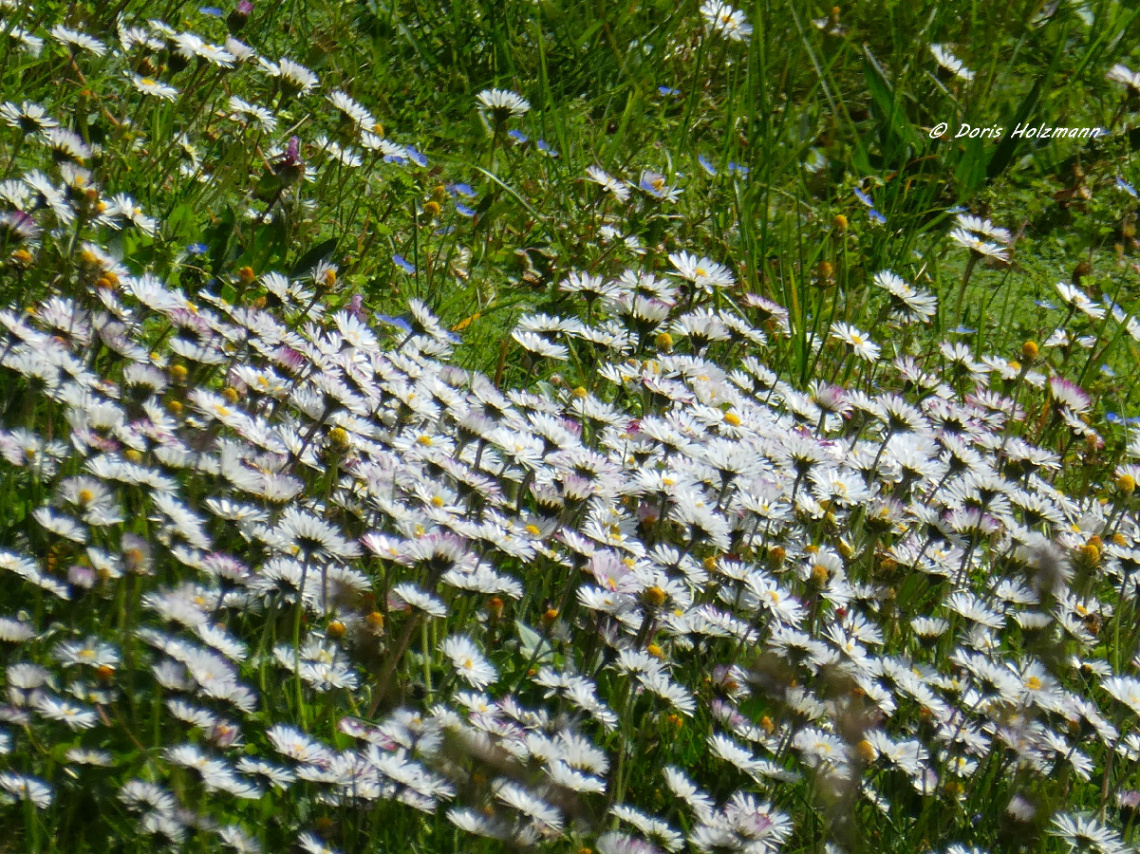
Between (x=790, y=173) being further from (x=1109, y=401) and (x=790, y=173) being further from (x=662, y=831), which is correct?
(x=662, y=831)

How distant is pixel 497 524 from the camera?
1.99 meters

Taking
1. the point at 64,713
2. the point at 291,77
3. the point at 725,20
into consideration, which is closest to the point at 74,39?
the point at 291,77

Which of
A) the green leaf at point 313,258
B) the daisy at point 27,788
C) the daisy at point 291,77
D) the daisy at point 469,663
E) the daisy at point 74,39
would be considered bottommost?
the daisy at point 27,788

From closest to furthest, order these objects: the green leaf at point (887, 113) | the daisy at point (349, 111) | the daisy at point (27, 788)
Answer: the daisy at point (27, 788) → the daisy at point (349, 111) → the green leaf at point (887, 113)

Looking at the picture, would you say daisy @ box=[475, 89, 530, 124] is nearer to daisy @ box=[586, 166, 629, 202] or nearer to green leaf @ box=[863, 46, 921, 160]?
daisy @ box=[586, 166, 629, 202]

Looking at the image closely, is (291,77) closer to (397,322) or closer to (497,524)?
(397,322)

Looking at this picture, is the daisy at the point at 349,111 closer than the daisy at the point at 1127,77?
Yes

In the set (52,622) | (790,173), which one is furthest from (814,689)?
(790,173)

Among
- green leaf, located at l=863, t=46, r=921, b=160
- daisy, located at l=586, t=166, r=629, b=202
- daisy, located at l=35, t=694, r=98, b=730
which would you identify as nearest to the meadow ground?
daisy, located at l=35, t=694, r=98, b=730

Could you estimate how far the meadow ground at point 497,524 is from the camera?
1.50m

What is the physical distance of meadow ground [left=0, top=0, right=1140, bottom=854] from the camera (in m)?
1.50

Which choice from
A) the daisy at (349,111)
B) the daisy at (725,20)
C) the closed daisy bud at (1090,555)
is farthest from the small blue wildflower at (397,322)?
the daisy at (725,20)

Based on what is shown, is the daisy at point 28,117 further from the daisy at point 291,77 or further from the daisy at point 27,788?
the daisy at point 27,788

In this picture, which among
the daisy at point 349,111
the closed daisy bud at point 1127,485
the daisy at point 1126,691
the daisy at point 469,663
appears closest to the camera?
the daisy at point 469,663
